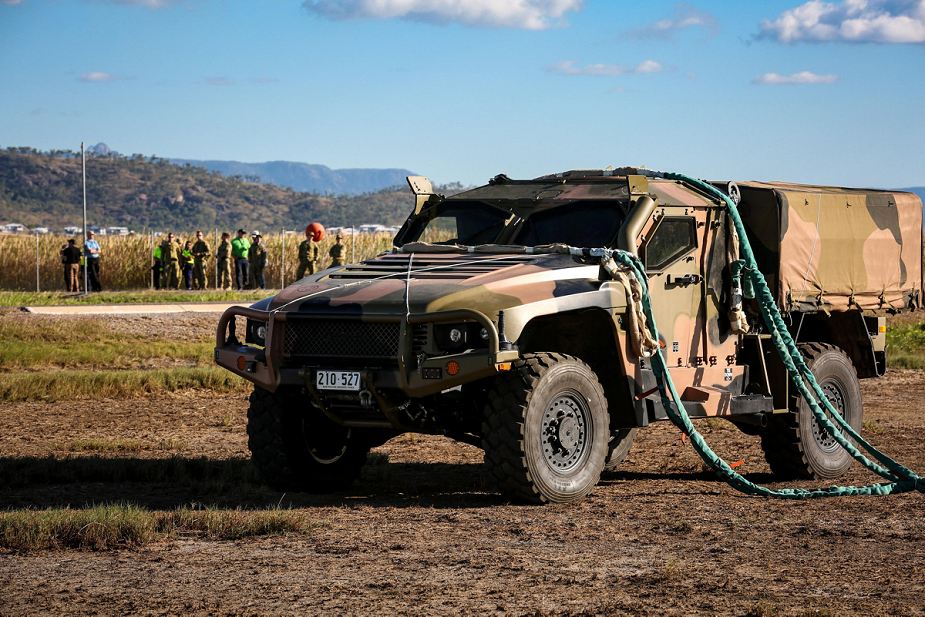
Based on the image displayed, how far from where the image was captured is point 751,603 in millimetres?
7504

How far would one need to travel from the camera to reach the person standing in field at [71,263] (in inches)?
1564

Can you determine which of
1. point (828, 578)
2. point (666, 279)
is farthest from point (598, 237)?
point (828, 578)

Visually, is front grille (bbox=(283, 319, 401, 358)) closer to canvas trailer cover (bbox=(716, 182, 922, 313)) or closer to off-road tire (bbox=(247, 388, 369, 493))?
off-road tire (bbox=(247, 388, 369, 493))

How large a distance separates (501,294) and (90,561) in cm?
324

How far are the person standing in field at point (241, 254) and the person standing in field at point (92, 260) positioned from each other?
3.65 m

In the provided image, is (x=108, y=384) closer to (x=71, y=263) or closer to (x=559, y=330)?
(x=559, y=330)

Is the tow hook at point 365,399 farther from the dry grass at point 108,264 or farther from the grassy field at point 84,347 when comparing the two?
the dry grass at point 108,264

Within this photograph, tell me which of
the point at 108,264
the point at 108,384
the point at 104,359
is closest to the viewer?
the point at 108,384

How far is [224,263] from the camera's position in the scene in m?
43.1

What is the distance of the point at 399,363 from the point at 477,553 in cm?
178

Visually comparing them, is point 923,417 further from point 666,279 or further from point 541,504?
point 541,504

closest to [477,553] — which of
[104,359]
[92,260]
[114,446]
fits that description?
[114,446]

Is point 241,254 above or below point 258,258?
above

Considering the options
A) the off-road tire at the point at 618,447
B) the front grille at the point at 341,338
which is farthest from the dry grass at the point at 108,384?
the front grille at the point at 341,338
